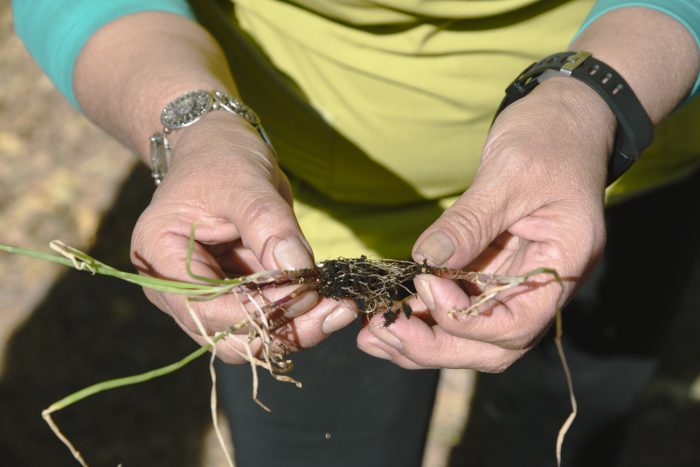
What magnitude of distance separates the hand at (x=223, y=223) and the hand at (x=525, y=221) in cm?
13

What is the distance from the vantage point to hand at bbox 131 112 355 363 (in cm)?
114

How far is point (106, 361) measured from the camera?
9.93 feet

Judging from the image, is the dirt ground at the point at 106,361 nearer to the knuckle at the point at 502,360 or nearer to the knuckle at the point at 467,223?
the knuckle at the point at 502,360

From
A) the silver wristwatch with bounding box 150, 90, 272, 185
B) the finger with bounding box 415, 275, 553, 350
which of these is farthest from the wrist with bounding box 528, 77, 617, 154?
the silver wristwatch with bounding box 150, 90, 272, 185

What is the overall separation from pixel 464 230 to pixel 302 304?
0.92 feet

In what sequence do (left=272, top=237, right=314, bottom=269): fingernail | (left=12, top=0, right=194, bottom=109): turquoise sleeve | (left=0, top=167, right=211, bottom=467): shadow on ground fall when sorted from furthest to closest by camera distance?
(left=0, top=167, right=211, bottom=467): shadow on ground
(left=12, top=0, right=194, bottom=109): turquoise sleeve
(left=272, top=237, right=314, bottom=269): fingernail

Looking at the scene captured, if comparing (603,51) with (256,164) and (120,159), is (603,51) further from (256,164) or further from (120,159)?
(120,159)

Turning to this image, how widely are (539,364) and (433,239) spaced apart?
0.98 meters

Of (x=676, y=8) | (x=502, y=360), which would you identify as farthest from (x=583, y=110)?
(x=502, y=360)

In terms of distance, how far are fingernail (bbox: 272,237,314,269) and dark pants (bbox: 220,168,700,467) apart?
583 millimetres

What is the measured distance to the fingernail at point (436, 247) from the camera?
3.72 ft

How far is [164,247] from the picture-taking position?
119 centimetres

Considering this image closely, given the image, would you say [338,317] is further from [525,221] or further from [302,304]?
[525,221]

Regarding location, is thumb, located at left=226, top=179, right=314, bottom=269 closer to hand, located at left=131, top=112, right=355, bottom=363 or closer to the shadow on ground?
hand, located at left=131, top=112, right=355, bottom=363
